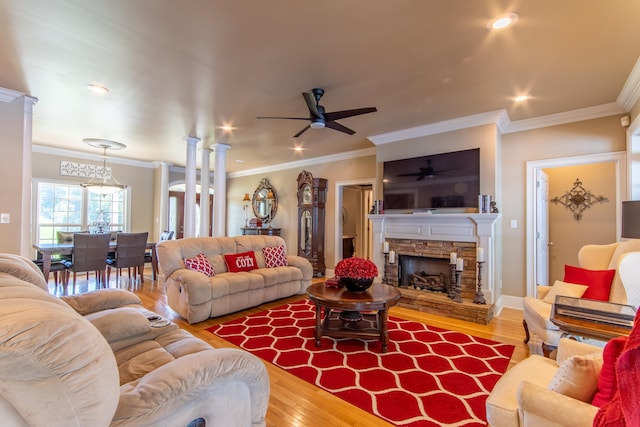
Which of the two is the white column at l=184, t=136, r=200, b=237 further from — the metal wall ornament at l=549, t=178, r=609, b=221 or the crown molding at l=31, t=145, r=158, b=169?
the metal wall ornament at l=549, t=178, r=609, b=221

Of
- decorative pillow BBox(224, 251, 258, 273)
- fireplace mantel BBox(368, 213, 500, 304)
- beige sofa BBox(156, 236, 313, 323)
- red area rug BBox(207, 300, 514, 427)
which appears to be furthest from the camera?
decorative pillow BBox(224, 251, 258, 273)

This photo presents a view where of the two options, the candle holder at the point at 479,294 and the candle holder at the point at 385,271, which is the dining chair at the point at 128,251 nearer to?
the candle holder at the point at 385,271

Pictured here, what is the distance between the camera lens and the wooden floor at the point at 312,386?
185 cm

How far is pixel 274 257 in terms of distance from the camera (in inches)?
182

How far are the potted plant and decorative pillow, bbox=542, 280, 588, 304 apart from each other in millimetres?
1583

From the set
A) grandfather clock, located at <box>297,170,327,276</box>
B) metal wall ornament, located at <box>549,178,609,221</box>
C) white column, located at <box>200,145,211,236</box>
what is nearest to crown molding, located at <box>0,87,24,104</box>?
white column, located at <box>200,145,211,236</box>

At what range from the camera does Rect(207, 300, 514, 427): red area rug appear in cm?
196

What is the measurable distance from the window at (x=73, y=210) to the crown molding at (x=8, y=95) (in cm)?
269

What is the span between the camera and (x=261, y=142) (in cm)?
540

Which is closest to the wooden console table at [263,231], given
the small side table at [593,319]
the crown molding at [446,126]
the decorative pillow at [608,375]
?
the crown molding at [446,126]

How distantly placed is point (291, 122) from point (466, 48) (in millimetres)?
2484

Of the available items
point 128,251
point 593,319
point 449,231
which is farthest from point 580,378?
point 128,251

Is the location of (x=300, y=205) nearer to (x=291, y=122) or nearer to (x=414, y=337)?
(x=291, y=122)

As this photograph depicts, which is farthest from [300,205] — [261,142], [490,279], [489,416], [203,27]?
[489,416]
